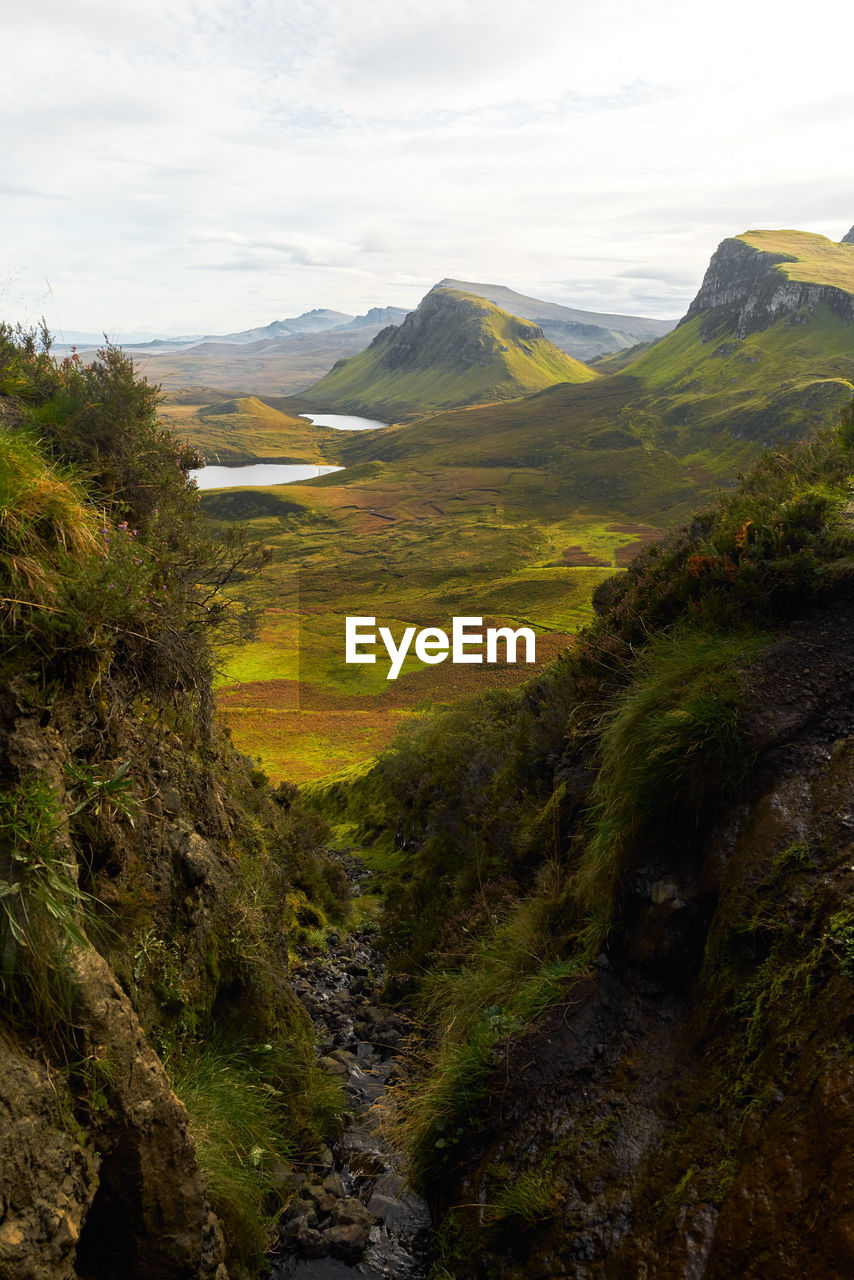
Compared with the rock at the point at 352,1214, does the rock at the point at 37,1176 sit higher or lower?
higher

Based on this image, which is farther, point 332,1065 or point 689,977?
point 332,1065

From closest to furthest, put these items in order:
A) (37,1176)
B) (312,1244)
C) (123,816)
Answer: (37,1176) → (123,816) → (312,1244)

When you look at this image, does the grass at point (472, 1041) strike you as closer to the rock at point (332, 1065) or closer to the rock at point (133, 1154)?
the rock at point (133, 1154)

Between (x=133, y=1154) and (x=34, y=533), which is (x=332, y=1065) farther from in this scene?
(x=34, y=533)

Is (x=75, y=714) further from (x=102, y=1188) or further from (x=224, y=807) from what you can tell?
(x=224, y=807)

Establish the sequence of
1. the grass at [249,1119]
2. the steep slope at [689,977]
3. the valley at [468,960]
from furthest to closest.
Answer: the grass at [249,1119] → the valley at [468,960] → the steep slope at [689,977]

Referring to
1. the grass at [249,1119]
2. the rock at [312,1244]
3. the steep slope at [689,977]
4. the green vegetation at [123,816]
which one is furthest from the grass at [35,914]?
the rock at [312,1244]

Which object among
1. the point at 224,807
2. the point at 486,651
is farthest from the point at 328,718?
the point at 224,807

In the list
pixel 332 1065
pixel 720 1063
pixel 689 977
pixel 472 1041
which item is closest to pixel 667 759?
pixel 689 977
